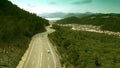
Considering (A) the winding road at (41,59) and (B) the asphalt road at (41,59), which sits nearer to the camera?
(A) the winding road at (41,59)

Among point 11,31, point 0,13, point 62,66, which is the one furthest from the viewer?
point 0,13

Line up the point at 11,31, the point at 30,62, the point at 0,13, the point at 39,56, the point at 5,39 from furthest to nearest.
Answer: the point at 0,13
the point at 11,31
the point at 5,39
the point at 39,56
the point at 30,62

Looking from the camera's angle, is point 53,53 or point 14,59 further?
point 53,53

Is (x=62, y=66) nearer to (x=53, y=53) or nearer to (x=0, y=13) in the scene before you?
(x=53, y=53)

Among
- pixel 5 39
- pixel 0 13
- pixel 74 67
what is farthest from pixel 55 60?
pixel 0 13

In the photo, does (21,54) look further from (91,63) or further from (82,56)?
(91,63)

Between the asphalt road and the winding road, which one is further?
the asphalt road

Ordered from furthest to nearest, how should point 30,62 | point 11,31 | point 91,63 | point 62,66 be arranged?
1. point 11,31
2. point 30,62
3. point 62,66
4. point 91,63

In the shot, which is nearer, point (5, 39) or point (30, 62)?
point (30, 62)

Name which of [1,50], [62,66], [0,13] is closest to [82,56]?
[62,66]
